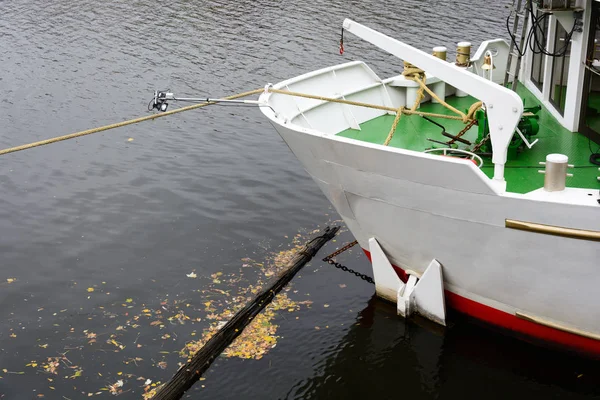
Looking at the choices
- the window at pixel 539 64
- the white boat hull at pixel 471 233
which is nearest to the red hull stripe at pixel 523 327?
the white boat hull at pixel 471 233

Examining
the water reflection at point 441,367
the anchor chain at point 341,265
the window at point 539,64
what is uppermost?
the window at point 539,64

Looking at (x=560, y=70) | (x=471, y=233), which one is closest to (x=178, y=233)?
(x=471, y=233)

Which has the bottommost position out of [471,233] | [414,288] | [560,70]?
[414,288]

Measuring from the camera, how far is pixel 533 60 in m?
13.1

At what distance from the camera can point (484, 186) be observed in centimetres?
866

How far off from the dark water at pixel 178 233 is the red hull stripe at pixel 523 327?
0.33 meters

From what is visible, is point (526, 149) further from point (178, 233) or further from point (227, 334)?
point (178, 233)

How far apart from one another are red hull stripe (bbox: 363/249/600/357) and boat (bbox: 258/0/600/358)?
24 millimetres

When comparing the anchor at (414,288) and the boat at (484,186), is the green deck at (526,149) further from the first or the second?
the anchor at (414,288)

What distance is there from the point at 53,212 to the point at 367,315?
25.3ft

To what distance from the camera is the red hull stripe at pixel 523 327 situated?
9594 millimetres

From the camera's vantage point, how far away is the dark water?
10.0 m

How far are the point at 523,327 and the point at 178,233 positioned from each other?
7190mm

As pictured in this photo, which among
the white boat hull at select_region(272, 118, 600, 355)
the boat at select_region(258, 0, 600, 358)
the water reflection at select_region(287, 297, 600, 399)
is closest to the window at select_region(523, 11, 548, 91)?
the boat at select_region(258, 0, 600, 358)
